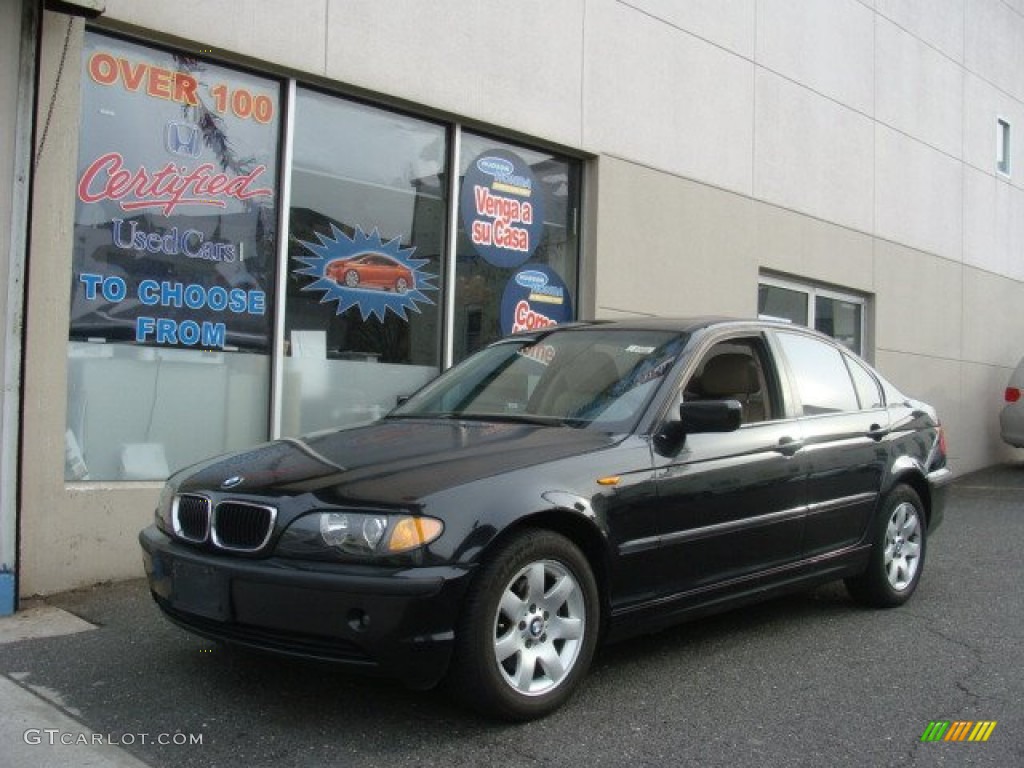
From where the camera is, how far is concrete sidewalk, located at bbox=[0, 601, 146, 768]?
3.37m

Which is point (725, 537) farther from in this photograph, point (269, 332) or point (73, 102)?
point (73, 102)

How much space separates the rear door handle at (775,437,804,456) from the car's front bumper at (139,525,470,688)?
206 cm

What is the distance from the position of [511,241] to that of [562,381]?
13.6 ft

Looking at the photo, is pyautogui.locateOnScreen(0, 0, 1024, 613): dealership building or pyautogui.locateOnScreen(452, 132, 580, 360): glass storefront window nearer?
pyautogui.locateOnScreen(0, 0, 1024, 613): dealership building

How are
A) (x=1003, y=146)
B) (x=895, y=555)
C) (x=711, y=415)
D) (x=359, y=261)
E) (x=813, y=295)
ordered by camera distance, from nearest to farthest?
(x=711, y=415) → (x=895, y=555) → (x=359, y=261) → (x=813, y=295) → (x=1003, y=146)

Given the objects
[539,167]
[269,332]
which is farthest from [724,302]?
[269,332]

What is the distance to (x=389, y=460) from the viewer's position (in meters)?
3.79

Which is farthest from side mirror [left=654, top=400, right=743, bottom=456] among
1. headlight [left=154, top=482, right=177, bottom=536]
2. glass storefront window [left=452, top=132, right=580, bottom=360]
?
glass storefront window [left=452, top=132, right=580, bottom=360]

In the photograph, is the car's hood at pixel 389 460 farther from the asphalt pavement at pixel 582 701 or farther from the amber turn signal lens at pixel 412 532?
the asphalt pavement at pixel 582 701

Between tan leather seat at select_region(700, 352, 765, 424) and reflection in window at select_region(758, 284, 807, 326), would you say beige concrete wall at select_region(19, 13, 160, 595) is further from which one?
reflection in window at select_region(758, 284, 807, 326)

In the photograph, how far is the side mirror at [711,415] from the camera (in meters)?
4.15

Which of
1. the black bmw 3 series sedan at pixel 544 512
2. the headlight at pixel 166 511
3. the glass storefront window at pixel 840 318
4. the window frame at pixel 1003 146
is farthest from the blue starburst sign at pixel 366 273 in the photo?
the window frame at pixel 1003 146

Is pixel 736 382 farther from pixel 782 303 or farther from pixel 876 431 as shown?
pixel 782 303

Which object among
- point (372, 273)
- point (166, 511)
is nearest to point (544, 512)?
point (166, 511)
